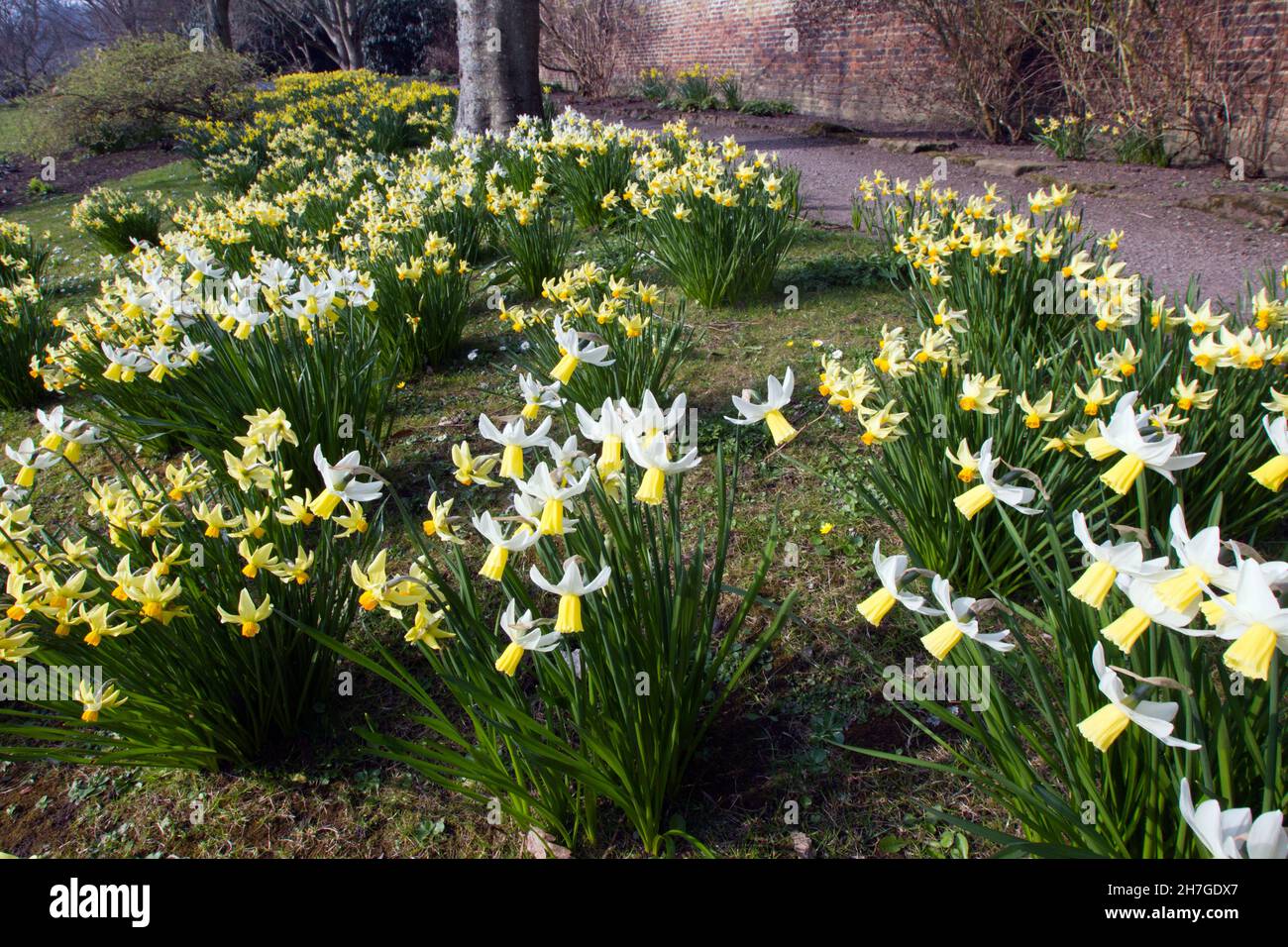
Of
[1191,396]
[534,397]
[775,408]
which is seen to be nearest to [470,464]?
[534,397]

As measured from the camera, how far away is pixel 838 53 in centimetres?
1145

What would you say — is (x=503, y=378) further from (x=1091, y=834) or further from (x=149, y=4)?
(x=149, y=4)

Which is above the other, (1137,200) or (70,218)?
(70,218)

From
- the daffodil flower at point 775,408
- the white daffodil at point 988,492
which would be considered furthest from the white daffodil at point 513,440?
the white daffodil at point 988,492

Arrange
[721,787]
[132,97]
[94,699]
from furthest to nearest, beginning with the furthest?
[132,97]
[721,787]
[94,699]

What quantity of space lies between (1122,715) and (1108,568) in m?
0.20

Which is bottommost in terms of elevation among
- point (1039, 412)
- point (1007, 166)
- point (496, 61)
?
point (1039, 412)

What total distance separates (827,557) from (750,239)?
2178 mm

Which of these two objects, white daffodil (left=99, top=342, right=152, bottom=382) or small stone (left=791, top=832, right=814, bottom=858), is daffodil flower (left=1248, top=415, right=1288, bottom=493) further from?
white daffodil (left=99, top=342, right=152, bottom=382)

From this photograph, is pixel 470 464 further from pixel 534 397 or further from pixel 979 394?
pixel 979 394

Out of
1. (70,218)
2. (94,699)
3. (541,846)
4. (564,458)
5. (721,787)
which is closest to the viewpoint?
(564,458)

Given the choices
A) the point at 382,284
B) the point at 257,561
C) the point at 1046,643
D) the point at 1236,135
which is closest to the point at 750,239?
the point at 382,284

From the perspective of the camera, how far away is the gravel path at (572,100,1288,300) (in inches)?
180

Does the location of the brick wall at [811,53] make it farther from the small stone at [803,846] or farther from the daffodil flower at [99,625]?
the daffodil flower at [99,625]
